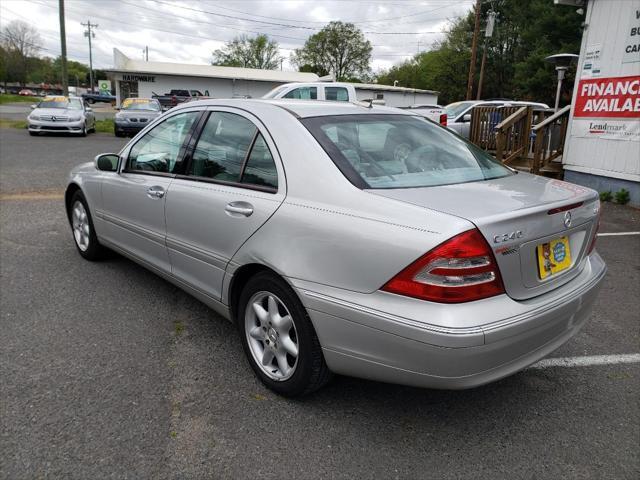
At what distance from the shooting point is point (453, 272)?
2172 mm

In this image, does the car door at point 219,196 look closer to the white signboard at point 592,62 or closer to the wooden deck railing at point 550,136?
the white signboard at point 592,62

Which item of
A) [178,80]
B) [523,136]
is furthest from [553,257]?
[178,80]

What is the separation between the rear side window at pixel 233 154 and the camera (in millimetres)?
2977

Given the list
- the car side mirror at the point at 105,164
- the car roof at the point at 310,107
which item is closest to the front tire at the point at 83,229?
the car side mirror at the point at 105,164

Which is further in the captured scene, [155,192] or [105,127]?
[105,127]

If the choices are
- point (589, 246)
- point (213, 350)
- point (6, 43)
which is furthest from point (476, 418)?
point (6, 43)

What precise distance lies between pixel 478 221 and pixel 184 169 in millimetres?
2126

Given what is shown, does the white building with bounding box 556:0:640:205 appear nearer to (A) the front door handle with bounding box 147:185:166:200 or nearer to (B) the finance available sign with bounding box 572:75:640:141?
(B) the finance available sign with bounding box 572:75:640:141

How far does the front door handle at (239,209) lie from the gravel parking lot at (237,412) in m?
0.95

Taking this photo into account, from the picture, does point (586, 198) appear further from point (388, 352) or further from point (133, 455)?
point (133, 455)

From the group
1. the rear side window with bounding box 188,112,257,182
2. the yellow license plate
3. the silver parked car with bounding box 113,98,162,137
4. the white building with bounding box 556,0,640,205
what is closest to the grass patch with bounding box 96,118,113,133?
the silver parked car with bounding box 113,98,162,137

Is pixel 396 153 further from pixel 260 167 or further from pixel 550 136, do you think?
pixel 550 136

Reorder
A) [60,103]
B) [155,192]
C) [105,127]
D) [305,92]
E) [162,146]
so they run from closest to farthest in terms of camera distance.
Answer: [155,192], [162,146], [305,92], [60,103], [105,127]

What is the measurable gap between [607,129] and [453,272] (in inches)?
318
